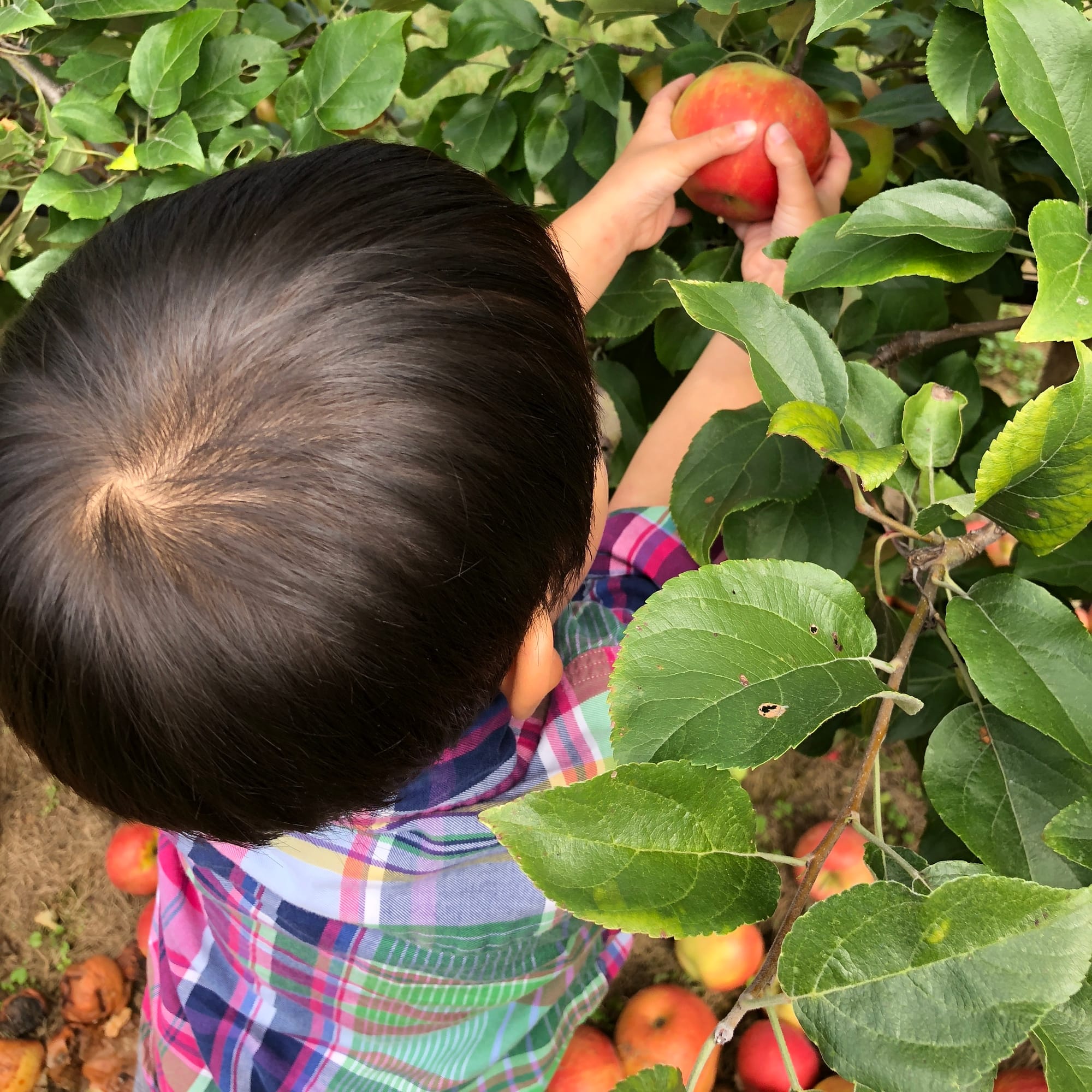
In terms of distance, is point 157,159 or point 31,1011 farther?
point 31,1011

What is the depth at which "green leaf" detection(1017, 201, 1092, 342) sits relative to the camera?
404mm

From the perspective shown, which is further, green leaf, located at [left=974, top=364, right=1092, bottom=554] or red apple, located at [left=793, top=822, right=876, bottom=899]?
red apple, located at [left=793, top=822, right=876, bottom=899]

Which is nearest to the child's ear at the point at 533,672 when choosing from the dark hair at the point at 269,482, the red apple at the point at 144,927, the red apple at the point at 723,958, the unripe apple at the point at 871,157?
the dark hair at the point at 269,482

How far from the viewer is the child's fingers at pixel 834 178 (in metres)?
0.82

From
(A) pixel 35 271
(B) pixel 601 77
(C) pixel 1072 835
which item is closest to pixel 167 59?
(A) pixel 35 271

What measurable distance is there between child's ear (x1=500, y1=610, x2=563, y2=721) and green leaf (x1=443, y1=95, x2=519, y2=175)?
45 centimetres

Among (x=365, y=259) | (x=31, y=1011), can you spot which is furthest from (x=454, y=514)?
(x=31, y=1011)

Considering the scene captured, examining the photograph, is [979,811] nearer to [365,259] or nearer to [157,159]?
[365,259]

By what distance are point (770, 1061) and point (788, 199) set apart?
122 cm

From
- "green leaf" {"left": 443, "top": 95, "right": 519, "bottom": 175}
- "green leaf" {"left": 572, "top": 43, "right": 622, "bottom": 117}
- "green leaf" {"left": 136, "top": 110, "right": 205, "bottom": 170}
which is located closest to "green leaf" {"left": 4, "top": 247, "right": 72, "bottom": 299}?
"green leaf" {"left": 136, "top": 110, "right": 205, "bottom": 170}

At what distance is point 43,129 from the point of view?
33.3 inches

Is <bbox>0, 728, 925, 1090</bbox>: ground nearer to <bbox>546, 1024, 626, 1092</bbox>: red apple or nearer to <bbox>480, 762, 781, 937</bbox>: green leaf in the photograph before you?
<bbox>546, 1024, 626, 1092</bbox>: red apple

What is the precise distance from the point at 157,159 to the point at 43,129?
24 cm

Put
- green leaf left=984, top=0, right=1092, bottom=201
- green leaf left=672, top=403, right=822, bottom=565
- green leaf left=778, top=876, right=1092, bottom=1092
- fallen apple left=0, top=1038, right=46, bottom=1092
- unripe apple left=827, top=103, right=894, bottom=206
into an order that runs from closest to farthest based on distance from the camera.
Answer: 1. green leaf left=778, top=876, right=1092, bottom=1092
2. green leaf left=984, top=0, right=1092, bottom=201
3. green leaf left=672, top=403, right=822, bottom=565
4. unripe apple left=827, top=103, right=894, bottom=206
5. fallen apple left=0, top=1038, right=46, bottom=1092
